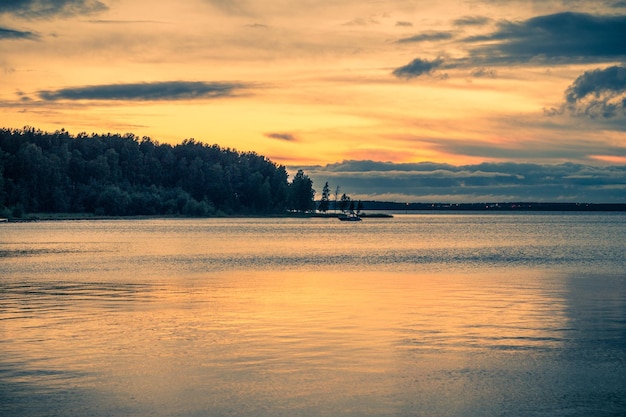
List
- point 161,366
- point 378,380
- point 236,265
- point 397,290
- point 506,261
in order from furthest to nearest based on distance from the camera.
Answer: point 506,261
point 236,265
point 397,290
point 161,366
point 378,380

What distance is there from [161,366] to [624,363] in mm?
11973

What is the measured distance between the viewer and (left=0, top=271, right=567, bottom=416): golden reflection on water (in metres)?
17.3

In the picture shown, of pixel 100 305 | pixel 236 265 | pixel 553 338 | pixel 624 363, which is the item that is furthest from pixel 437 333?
pixel 236 265

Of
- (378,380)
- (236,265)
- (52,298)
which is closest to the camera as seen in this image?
(378,380)

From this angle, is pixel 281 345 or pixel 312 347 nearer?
pixel 312 347

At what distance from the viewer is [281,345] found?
2359 centimetres

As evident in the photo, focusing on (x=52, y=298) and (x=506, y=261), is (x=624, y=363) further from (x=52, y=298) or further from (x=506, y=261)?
(x=506, y=261)

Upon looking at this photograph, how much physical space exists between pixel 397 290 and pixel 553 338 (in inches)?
664

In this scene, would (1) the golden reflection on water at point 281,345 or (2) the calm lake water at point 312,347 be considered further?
(1) the golden reflection on water at point 281,345

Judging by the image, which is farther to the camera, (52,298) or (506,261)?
(506,261)

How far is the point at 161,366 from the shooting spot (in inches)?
806

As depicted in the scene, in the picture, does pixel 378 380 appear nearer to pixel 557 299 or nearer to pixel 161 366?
pixel 161 366

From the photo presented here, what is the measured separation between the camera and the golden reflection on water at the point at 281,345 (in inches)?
680

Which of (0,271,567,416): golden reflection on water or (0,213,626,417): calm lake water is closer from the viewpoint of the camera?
(0,213,626,417): calm lake water
